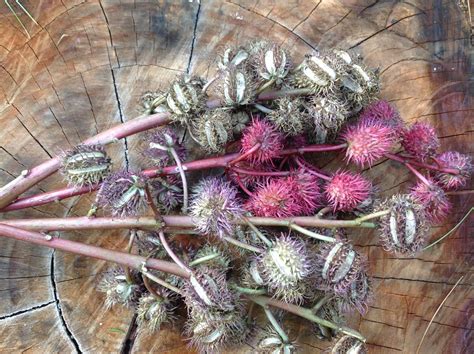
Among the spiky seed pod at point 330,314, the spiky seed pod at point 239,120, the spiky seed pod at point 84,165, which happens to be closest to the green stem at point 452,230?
the spiky seed pod at point 330,314

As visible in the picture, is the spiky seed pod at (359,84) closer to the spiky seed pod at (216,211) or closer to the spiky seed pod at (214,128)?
the spiky seed pod at (214,128)

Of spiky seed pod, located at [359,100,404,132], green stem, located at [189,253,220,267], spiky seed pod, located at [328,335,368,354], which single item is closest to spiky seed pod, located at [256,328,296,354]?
spiky seed pod, located at [328,335,368,354]

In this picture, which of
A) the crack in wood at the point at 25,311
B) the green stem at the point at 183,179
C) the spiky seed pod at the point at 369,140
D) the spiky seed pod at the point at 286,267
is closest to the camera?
the spiky seed pod at the point at 286,267

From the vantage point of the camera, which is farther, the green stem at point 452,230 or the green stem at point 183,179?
the green stem at point 452,230

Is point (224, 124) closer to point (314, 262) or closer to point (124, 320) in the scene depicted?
point (314, 262)

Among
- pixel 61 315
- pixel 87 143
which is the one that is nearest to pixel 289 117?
pixel 87 143

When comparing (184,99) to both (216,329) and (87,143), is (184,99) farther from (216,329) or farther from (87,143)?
(216,329)

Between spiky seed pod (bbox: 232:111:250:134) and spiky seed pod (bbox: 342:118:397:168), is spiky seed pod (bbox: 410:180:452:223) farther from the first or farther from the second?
Result: spiky seed pod (bbox: 232:111:250:134)
